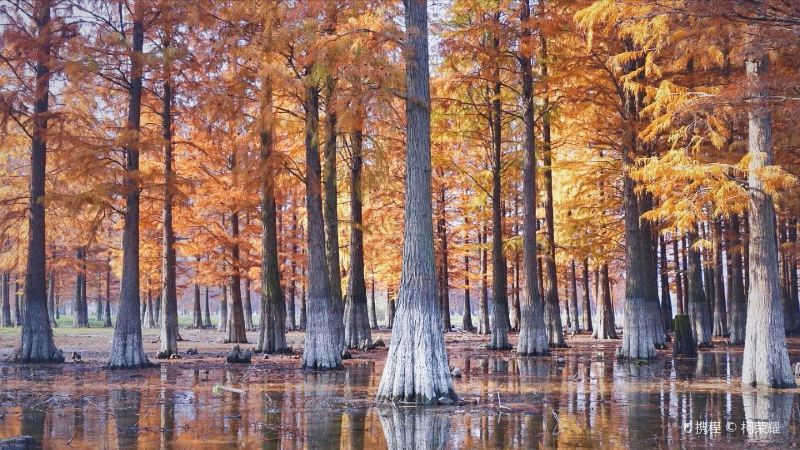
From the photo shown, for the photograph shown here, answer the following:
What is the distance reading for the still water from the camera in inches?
382

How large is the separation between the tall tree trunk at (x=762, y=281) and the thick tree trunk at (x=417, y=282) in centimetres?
642

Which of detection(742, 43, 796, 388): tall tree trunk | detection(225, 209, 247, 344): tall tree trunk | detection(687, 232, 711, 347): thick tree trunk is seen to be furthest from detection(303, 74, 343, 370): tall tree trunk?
detection(687, 232, 711, 347): thick tree trunk

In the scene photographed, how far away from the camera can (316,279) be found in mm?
19609

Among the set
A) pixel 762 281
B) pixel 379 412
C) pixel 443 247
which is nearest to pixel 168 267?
pixel 379 412

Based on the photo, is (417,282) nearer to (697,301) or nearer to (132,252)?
(132,252)

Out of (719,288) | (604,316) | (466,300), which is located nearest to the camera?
(719,288)

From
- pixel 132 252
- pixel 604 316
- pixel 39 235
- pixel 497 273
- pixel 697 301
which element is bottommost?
pixel 604 316

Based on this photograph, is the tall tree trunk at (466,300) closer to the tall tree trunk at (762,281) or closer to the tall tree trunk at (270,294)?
the tall tree trunk at (270,294)

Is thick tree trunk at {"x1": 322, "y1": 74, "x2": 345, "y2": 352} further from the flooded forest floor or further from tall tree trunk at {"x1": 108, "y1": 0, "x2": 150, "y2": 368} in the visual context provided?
tall tree trunk at {"x1": 108, "y1": 0, "x2": 150, "y2": 368}

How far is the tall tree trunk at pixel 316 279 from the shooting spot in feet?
62.7

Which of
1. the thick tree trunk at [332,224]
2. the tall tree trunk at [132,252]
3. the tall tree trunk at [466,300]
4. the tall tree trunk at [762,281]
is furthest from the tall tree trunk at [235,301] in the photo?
the tall tree trunk at [762,281]

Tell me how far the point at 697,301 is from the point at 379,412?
1898cm

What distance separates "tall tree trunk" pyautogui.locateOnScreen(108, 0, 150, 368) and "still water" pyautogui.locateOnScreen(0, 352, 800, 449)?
1241 mm

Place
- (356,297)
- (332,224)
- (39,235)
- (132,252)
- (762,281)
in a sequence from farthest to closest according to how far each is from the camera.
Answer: (356,297) → (332,224) → (39,235) → (132,252) → (762,281)
